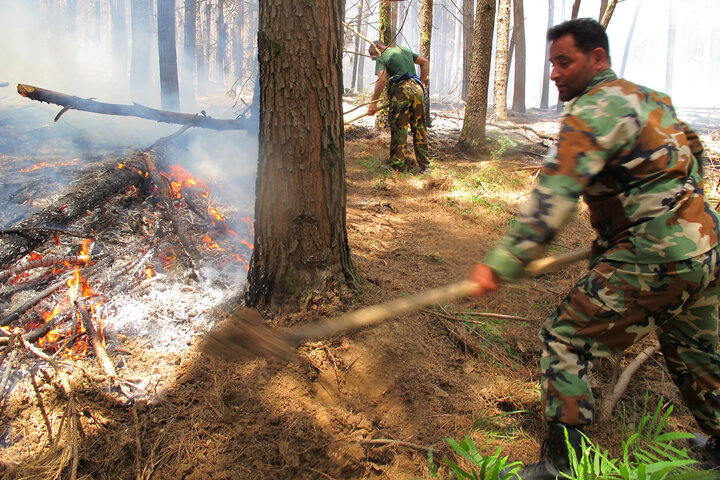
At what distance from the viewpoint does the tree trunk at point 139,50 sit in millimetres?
17125

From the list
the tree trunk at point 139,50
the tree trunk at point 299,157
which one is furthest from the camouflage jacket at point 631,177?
the tree trunk at point 139,50

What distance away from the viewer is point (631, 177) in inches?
68.0

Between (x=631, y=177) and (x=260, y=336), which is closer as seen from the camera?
(x=631, y=177)

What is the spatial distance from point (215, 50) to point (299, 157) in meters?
43.8

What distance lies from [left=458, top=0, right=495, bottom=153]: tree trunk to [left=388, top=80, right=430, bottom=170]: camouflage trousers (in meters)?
1.71

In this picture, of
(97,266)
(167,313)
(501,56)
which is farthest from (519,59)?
(167,313)

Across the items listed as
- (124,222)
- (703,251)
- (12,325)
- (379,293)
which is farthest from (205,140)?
(703,251)

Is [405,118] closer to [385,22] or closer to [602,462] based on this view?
[385,22]

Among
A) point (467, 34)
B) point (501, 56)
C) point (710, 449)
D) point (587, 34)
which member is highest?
point (467, 34)

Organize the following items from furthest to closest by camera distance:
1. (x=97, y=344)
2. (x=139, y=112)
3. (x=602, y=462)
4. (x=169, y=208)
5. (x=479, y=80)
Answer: (x=479, y=80) → (x=139, y=112) → (x=169, y=208) → (x=97, y=344) → (x=602, y=462)

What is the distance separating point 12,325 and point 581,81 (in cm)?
386

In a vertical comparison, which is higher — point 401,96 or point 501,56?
point 501,56

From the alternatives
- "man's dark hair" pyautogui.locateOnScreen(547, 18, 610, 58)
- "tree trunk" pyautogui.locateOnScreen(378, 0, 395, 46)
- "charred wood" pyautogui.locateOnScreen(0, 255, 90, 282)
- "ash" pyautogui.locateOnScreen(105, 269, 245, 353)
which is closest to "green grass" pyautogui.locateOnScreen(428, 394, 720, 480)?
"man's dark hair" pyautogui.locateOnScreen(547, 18, 610, 58)

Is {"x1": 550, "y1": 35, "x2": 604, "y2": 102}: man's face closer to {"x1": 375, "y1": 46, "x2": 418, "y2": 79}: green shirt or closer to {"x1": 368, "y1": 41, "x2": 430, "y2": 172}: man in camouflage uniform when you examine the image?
{"x1": 368, "y1": 41, "x2": 430, "y2": 172}: man in camouflage uniform
